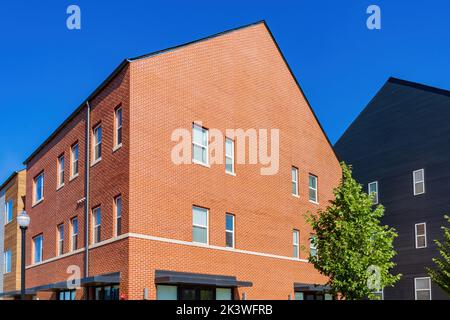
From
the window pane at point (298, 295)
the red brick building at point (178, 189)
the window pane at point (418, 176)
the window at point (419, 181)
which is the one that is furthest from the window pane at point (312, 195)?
the window pane at point (418, 176)

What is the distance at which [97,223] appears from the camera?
25.8 m

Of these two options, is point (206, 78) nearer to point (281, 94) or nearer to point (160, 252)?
point (281, 94)

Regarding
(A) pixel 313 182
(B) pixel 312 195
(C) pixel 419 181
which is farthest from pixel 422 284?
(A) pixel 313 182

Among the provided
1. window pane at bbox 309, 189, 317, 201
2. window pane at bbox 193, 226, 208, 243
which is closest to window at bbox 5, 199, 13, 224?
window pane at bbox 193, 226, 208, 243

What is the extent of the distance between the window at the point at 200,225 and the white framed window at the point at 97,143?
5150mm

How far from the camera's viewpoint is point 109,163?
81.0 feet

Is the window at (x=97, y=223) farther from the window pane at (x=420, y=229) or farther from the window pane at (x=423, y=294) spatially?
the window pane at (x=420, y=229)

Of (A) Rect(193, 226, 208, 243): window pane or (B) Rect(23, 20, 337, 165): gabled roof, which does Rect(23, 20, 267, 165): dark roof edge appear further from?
(A) Rect(193, 226, 208, 243): window pane

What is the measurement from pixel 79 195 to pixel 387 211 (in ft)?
81.8

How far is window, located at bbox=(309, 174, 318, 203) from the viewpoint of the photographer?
3453 cm

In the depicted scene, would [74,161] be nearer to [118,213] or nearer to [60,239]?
[60,239]

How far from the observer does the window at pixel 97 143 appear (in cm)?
2630

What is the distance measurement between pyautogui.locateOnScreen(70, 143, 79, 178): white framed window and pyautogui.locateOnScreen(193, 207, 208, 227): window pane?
277 inches

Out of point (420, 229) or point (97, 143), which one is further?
point (420, 229)
